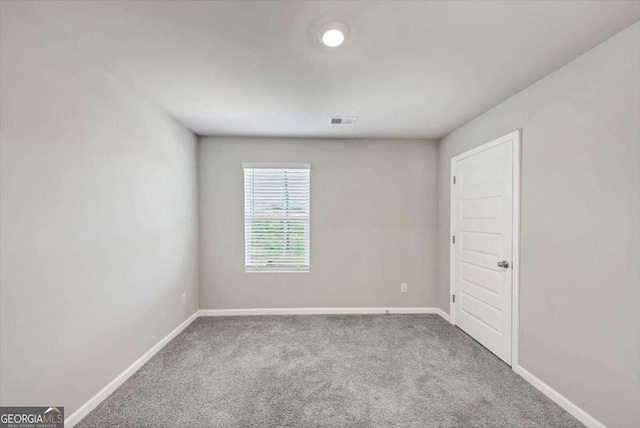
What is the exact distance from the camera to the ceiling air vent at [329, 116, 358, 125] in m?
2.88

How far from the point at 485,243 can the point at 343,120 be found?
6.61ft

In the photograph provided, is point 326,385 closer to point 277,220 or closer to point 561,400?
point 561,400

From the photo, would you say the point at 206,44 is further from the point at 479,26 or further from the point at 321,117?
the point at 479,26

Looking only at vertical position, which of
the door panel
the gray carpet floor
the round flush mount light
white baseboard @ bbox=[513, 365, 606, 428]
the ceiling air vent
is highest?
the round flush mount light

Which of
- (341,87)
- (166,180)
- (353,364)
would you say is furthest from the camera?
(166,180)

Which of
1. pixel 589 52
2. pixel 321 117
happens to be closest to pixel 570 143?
pixel 589 52

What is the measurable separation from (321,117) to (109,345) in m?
2.79

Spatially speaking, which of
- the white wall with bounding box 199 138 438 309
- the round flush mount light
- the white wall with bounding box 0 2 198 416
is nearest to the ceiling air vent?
the white wall with bounding box 199 138 438 309

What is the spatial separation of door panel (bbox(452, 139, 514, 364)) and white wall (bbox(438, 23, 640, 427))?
18 cm

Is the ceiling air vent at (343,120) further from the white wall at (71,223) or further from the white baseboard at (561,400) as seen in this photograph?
the white baseboard at (561,400)

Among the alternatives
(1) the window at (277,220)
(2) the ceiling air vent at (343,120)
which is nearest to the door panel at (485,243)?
(2) the ceiling air vent at (343,120)

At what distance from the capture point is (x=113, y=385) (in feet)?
A: 6.73

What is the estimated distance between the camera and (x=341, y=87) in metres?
2.21

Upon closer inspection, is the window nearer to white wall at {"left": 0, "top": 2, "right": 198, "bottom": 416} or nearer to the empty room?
the empty room
